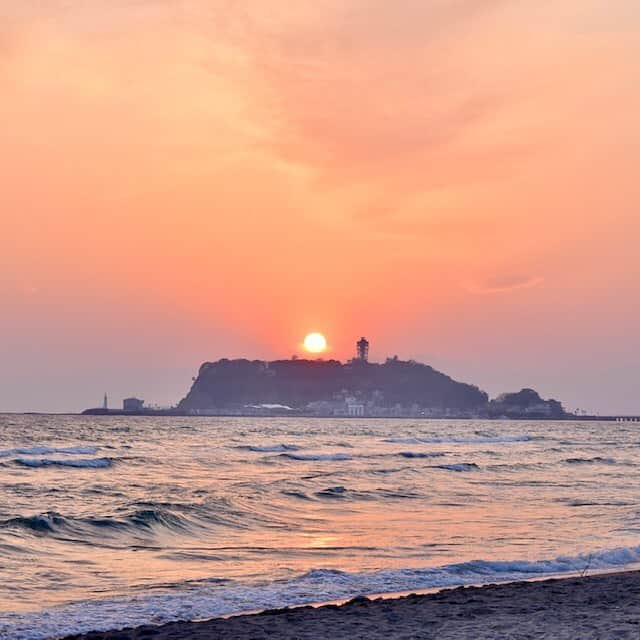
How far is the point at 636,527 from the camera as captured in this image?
23.7 m

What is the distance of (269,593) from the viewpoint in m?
14.5

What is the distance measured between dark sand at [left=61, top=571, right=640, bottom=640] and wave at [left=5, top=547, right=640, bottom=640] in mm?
825

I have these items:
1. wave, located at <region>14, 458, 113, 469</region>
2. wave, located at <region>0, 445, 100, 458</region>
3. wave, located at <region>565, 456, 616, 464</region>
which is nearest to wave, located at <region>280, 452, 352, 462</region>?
wave, located at <region>0, 445, 100, 458</region>

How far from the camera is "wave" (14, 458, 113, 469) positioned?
47.6 m

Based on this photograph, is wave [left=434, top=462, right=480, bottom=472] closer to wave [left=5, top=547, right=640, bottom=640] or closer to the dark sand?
wave [left=5, top=547, right=640, bottom=640]

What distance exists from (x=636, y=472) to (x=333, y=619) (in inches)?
1552

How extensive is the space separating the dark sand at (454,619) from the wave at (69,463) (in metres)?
36.1

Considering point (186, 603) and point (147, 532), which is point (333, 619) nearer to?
point (186, 603)

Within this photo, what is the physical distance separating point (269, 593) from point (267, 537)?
294 inches

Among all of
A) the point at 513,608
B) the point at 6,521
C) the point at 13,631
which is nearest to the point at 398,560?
the point at 513,608

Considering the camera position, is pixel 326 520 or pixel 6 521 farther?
pixel 326 520

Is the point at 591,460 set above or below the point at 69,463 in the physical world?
below

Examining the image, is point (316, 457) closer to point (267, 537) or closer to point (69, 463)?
point (69, 463)

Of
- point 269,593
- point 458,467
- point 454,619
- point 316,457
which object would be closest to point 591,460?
point 458,467
